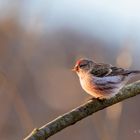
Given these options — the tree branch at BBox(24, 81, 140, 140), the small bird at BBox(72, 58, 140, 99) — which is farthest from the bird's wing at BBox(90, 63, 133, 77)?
the tree branch at BBox(24, 81, 140, 140)

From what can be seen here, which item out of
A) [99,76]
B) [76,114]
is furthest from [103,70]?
[76,114]

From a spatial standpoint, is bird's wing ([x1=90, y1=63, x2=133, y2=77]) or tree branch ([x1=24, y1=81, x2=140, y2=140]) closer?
tree branch ([x1=24, y1=81, x2=140, y2=140])

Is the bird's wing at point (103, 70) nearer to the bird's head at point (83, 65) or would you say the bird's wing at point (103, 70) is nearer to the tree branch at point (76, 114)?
the bird's head at point (83, 65)

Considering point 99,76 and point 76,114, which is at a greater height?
point 99,76

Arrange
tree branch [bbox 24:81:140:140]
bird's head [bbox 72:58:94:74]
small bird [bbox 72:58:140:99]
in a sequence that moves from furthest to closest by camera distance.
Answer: bird's head [bbox 72:58:94:74]
small bird [bbox 72:58:140:99]
tree branch [bbox 24:81:140:140]

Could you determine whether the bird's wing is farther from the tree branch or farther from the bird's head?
Answer: the tree branch

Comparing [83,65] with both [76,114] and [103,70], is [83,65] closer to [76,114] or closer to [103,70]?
[103,70]

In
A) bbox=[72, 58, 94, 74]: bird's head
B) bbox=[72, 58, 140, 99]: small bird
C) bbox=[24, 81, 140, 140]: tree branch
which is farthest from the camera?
bbox=[72, 58, 94, 74]: bird's head
